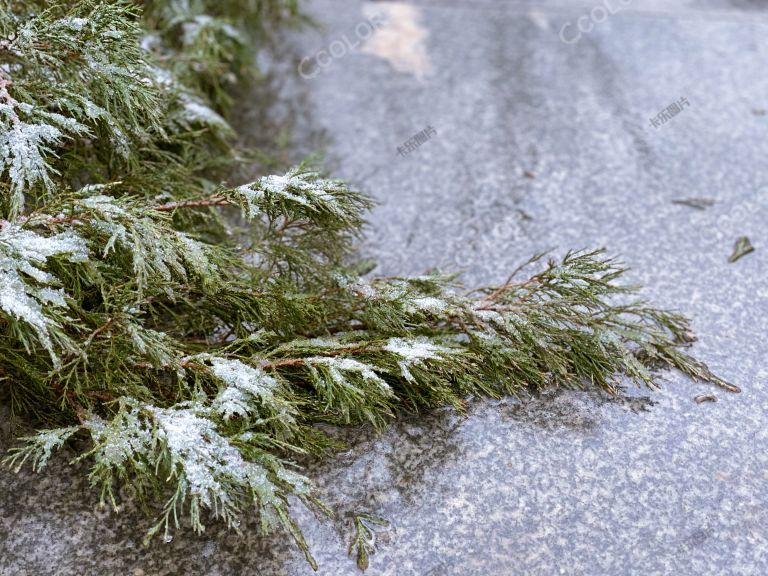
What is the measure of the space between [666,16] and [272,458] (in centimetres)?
310

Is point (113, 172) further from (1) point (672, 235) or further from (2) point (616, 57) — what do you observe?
(2) point (616, 57)

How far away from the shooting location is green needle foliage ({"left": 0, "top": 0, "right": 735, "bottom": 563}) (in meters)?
1.40

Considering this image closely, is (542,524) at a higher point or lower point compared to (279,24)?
lower

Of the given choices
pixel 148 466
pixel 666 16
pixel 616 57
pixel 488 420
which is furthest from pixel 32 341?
pixel 666 16

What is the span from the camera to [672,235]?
90.0 inches
